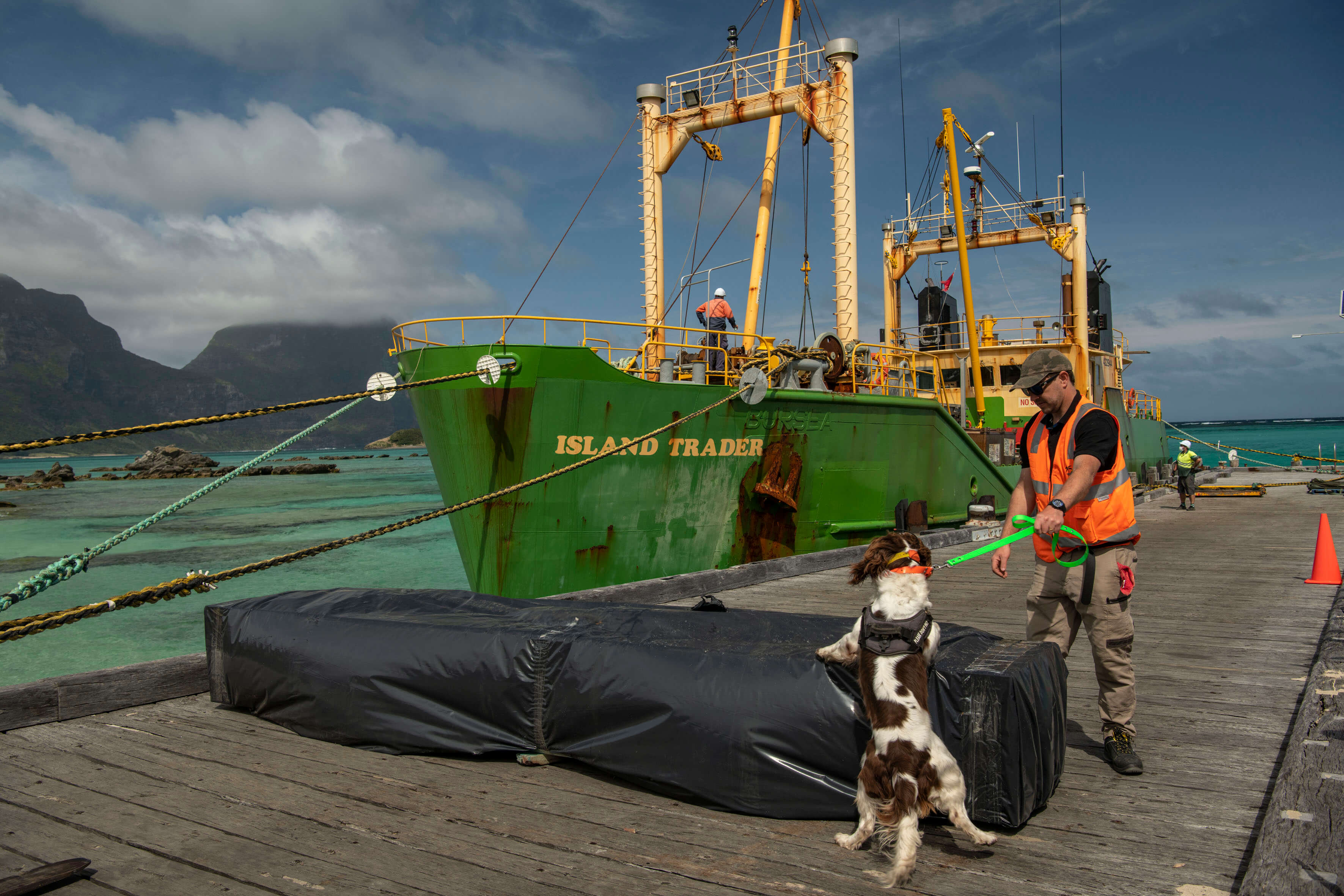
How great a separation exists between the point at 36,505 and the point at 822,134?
46.5 metres

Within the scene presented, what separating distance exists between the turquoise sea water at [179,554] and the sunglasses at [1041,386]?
868cm

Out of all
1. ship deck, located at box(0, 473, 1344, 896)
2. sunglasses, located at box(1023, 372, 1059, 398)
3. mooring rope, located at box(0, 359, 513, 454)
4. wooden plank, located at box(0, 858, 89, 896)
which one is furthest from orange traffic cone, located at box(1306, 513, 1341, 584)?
wooden plank, located at box(0, 858, 89, 896)

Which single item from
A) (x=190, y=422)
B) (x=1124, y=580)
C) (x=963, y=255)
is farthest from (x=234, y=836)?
(x=963, y=255)

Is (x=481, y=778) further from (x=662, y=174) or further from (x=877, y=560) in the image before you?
(x=662, y=174)

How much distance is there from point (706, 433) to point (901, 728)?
22.7 ft

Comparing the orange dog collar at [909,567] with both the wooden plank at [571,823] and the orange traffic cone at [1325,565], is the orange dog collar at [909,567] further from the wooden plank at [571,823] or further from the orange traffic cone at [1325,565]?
the orange traffic cone at [1325,565]

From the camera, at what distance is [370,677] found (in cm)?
370

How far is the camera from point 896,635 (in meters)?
2.72

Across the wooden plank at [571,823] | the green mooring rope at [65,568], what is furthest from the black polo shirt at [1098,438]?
the green mooring rope at [65,568]

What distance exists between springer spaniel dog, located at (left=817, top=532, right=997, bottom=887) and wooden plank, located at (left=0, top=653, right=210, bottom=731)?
375 cm

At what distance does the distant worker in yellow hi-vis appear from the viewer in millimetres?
19141

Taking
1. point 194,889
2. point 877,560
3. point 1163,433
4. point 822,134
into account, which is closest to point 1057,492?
point 877,560

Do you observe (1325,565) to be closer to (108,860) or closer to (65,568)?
(108,860)

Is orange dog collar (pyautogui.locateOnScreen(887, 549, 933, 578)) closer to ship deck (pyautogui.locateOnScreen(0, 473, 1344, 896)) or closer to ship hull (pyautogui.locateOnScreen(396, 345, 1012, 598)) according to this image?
ship deck (pyautogui.locateOnScreen(0, 473, 1344, 896))
